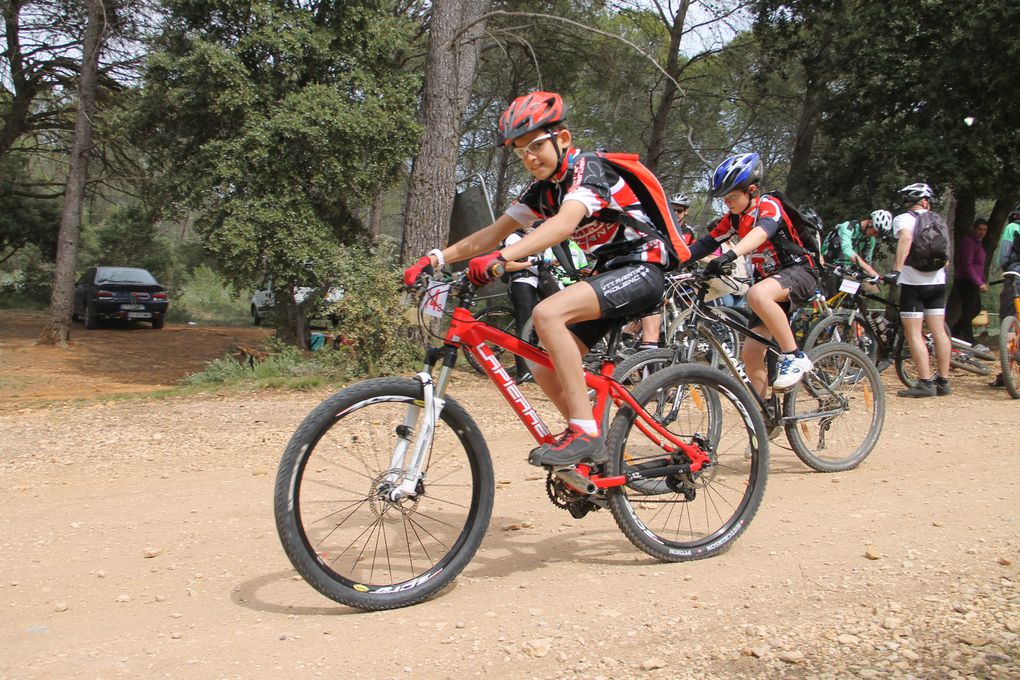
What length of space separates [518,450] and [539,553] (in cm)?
249

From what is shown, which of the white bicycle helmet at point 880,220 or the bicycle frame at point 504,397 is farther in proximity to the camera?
the white bicycle helmet at point 880,220

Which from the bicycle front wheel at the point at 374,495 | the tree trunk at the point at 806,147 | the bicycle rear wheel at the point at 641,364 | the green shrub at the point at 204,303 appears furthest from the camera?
the green shrub at the point at 204,303

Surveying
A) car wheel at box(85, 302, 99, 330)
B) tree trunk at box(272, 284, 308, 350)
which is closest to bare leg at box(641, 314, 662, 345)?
tree trunk at box(272, 284, 308, 350)

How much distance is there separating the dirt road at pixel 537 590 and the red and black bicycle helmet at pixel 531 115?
2105 millimetres

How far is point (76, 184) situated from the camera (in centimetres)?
1750

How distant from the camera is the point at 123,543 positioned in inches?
182

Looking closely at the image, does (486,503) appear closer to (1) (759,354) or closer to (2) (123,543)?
(2) (123,543)

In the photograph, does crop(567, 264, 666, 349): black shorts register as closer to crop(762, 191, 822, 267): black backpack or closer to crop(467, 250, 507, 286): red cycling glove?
crop(467, 250, 507, 286): red cycling glove

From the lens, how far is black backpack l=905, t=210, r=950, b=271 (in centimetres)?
860

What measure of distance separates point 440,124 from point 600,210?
27.5ft

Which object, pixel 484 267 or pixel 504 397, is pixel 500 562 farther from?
pixel 484 267

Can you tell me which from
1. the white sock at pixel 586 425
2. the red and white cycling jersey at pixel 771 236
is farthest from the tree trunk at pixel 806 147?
the white sock at pixel 586 425

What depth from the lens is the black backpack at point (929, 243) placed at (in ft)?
28.2

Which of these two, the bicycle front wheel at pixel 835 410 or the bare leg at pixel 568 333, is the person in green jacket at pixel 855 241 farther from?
the bare leg at pixel 568 333
